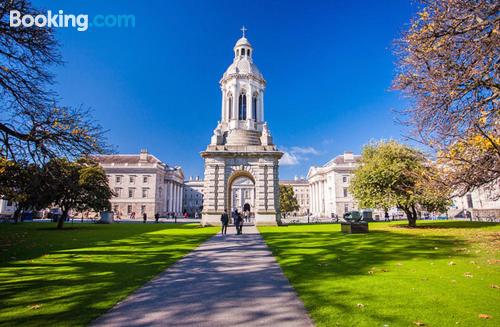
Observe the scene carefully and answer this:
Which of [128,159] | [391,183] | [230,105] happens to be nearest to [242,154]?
[230,105]

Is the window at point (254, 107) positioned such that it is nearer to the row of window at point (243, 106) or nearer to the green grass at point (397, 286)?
the row of window at point (243, 106)

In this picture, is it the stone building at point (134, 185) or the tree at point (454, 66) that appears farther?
the stone building at point (134, 185)

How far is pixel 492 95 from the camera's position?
9.80 meters

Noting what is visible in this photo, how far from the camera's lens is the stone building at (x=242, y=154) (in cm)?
3241

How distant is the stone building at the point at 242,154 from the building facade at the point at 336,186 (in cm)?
4573

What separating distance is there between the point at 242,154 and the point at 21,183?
20.0 meters

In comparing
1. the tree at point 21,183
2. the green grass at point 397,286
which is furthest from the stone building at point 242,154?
the green grass at point 397,286

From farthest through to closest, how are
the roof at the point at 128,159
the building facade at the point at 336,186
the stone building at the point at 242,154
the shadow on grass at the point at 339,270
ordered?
the building facade at the point at 336,186 → the roof at the point at 128,159 → the stone building at the point at 242,154 → the shadow on grass at the point at 339,270

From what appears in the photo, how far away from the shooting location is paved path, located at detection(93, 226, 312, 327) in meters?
5.01

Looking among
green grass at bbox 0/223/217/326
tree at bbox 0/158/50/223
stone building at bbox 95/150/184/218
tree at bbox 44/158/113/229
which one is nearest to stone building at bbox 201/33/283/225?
tree at bbox 44/158/113/229

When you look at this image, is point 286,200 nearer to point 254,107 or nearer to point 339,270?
point 254,107

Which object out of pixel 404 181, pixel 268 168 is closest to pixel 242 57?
pixel 268 168

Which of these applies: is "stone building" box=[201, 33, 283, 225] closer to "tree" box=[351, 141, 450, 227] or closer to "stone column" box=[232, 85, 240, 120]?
"stone column" box=[232, 85, 240, 120]

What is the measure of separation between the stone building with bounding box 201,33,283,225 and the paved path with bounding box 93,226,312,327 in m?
22.8
